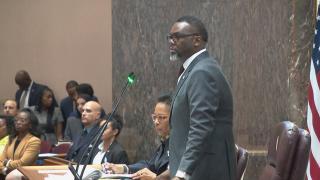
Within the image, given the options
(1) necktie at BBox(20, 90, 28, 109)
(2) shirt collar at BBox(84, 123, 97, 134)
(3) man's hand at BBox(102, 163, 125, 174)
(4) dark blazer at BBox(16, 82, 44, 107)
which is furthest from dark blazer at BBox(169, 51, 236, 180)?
(1) necktie at BBox(20, 90, 28, 109)

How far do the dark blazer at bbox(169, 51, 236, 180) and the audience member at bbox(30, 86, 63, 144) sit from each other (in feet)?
20.3

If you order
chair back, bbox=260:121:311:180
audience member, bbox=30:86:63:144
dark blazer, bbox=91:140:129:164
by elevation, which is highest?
chair back, bbox=260:121:311:180

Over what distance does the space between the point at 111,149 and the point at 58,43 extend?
488cm

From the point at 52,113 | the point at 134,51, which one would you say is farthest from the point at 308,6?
the point at 52,113

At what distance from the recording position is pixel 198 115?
3309 mm

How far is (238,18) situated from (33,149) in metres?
2.38

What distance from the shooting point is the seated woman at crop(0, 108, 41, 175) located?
6.72m

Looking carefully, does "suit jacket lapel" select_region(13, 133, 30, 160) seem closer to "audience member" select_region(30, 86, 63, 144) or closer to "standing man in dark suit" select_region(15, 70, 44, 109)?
"audience member" select_region(30, 86, 63, 144)

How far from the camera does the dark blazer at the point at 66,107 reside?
31.4 ft

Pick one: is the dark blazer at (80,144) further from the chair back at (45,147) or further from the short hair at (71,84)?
the short hair at (71,84)

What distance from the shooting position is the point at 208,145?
3.36 metres

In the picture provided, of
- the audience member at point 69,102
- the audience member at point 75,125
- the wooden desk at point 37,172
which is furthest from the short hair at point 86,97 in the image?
the wooden desk at point 37,172

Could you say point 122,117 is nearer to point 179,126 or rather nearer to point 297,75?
point 297,75

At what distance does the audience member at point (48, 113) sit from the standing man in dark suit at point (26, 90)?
0.29 feet
